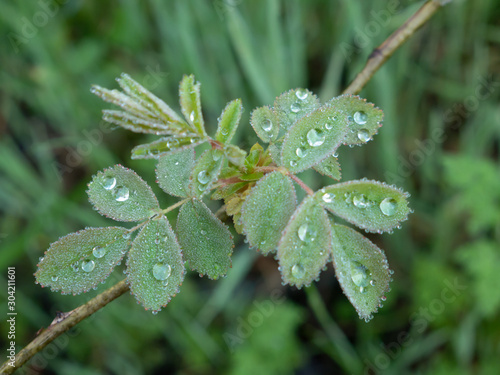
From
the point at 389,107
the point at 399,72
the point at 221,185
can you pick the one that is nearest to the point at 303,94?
the point at 221,185

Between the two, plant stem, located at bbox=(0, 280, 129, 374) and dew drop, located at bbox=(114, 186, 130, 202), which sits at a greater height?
dew drop, located at bbox=(114, 186, 130, 202)

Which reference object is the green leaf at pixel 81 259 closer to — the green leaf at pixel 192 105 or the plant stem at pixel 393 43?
the green leaf at pixel 192 105

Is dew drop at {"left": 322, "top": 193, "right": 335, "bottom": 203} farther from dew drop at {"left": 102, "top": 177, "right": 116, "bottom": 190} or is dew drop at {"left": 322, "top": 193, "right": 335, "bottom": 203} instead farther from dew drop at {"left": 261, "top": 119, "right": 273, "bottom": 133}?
dew drop at {"left": 102, "top": 177, "right": 116, "bottom": 190}

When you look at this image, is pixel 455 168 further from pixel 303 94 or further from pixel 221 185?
pixel 221 185

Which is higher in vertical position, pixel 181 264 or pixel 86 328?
pixel 181 264

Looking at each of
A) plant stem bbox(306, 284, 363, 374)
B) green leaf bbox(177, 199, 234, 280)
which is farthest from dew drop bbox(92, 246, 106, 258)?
plant stem bbox(306, 284, 363, 374)

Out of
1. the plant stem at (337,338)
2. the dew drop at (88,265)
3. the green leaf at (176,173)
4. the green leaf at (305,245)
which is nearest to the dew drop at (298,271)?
the green leaf at (305,245)

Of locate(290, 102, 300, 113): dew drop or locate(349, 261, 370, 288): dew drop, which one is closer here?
locate(349, 261, 370, 288): dew drop
